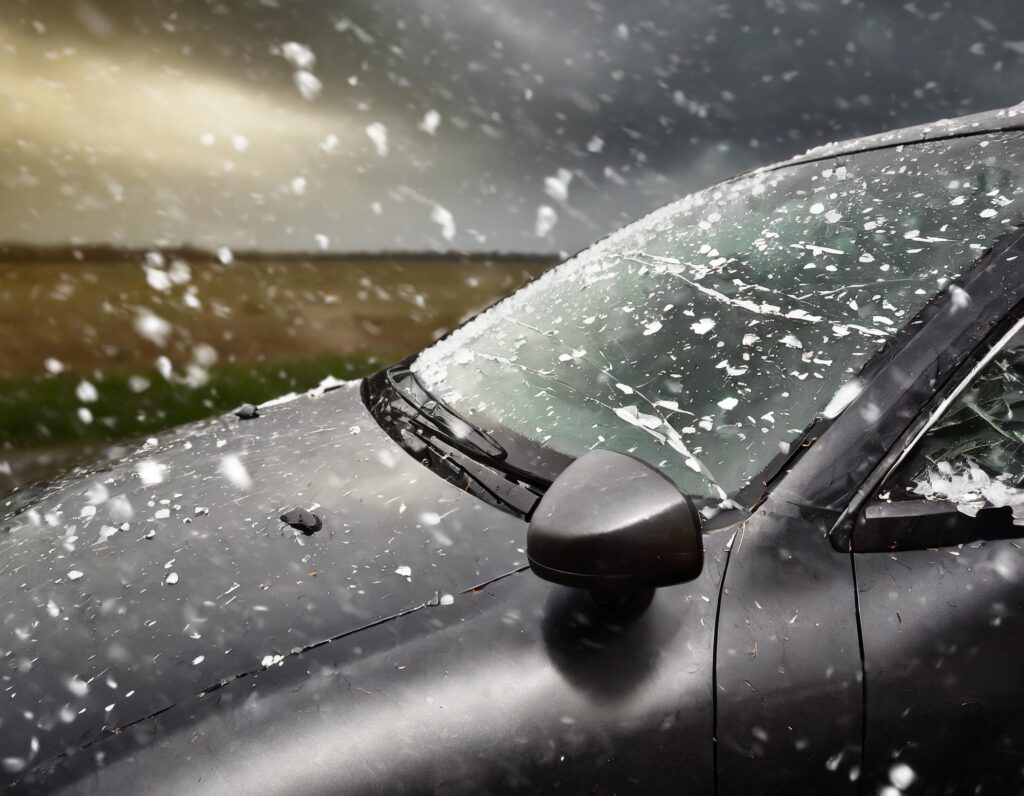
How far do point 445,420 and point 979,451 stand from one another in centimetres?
110

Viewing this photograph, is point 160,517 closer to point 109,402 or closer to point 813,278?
point 813,278

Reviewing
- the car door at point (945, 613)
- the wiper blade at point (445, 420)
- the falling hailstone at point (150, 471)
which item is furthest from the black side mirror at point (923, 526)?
the falling hailstone at point (150, 471)

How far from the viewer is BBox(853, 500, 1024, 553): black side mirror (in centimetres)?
148

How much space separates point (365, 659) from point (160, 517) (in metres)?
0.68

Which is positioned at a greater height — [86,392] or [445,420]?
[445,420]

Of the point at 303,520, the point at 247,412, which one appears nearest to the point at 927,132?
the point at 303,520

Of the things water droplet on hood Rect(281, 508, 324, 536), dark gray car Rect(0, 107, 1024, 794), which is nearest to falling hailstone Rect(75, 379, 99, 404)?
dark gray car Rect(0, 107, 1024, 794)

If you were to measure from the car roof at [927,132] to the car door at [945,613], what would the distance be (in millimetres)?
728

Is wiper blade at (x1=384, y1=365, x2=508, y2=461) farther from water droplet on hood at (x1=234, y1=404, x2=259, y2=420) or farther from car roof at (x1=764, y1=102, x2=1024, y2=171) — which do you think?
car roof at (x1=764, y1=102, x2=1024, y2=171)

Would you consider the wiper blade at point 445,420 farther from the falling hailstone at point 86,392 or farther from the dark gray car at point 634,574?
the falling hailstone at point 86,392

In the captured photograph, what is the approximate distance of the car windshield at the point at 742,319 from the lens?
5.27 ft

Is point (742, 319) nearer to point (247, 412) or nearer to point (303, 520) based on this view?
point (303, 520)

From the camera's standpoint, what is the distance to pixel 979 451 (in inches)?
63.2

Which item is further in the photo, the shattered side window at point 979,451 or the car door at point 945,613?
the shattered side window at point 979,451
